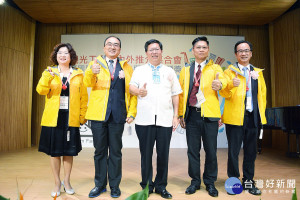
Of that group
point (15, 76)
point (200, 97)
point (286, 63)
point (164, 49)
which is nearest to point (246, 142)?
point (200, 97)

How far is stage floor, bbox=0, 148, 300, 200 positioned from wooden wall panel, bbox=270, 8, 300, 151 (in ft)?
4.55

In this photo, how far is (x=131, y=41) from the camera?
5.54m

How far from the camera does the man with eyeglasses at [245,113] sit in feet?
7.38

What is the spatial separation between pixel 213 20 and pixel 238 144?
408 cm

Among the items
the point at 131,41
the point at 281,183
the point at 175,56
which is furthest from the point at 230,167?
→ the point at 131,41

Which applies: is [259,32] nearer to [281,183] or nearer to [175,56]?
[175,56]

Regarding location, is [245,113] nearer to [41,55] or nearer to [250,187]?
[250,187]

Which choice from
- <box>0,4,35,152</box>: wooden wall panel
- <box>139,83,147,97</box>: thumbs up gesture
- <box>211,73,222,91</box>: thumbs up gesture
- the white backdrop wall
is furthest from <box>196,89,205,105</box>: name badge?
<box>0,4,35,152</box>: wooden wall panel

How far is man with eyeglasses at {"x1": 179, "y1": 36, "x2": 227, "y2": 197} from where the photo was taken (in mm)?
2184

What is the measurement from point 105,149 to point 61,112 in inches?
22.5

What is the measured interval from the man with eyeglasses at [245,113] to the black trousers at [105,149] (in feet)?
3.90

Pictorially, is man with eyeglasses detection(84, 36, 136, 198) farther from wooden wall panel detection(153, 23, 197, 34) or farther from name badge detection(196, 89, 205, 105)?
wooden wall panel detection(153, 23, 197, 34)

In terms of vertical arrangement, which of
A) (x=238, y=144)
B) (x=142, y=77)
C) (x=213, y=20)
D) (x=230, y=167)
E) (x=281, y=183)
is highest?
(x=213, y=20)

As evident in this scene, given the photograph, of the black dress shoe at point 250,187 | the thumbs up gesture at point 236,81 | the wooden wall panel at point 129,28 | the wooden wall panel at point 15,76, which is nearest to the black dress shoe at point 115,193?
the black dress shoe at point 250,187
